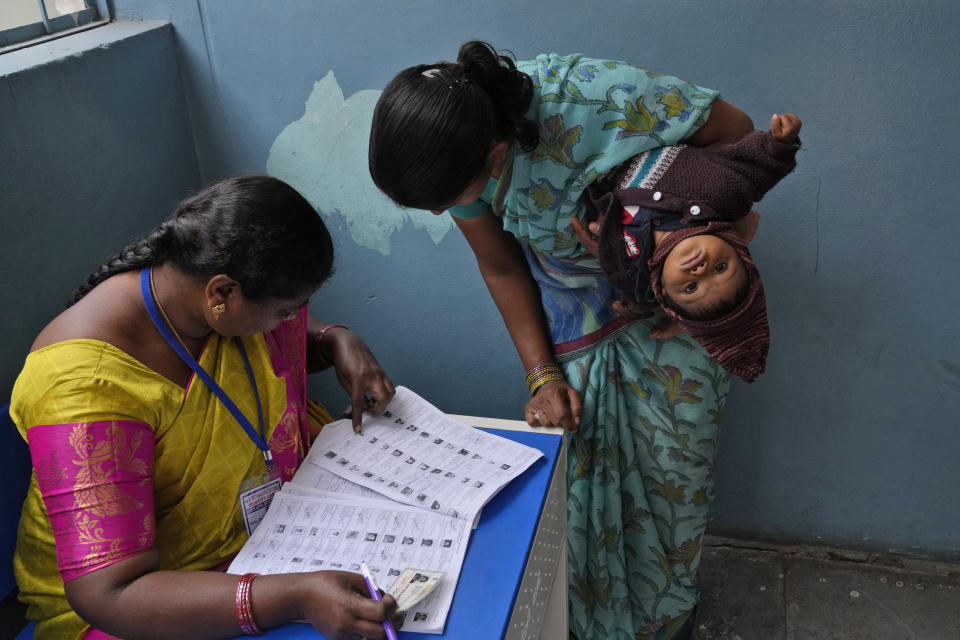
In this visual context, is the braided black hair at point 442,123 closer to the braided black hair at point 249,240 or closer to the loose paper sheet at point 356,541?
the braided black hair at point 249,240

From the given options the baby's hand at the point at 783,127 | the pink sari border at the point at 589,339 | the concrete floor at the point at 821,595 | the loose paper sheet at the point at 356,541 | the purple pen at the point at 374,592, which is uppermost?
A: the baby's hand at the point at 783,127

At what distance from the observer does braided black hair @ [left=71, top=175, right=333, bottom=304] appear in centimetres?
116

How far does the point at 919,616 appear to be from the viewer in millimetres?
2070

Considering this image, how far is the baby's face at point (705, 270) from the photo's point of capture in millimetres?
1159

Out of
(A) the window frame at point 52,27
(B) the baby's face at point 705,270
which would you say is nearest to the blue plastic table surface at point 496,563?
(B) the baby's face at point 705,270

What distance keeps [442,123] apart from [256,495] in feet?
2.22

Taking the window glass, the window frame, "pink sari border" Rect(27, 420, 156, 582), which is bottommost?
"pink sari border" Rect(27, 420, 156, 582)

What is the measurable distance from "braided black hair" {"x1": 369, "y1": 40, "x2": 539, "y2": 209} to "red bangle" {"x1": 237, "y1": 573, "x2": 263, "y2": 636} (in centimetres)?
62

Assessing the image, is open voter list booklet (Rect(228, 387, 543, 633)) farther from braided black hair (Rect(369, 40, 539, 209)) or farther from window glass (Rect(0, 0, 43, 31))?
window glass (Rect(0, 0, 43, 31))

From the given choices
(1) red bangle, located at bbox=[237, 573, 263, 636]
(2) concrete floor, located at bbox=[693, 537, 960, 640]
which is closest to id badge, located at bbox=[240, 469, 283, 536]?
(1) red bangle, located at bbox=[237, 573, 263, 636]

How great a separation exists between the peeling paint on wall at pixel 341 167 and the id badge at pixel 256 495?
0.89 meters

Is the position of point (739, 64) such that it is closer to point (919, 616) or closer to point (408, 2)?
point (408, 2)

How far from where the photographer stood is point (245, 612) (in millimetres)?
1075

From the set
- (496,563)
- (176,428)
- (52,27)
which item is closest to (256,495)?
(176,428)
